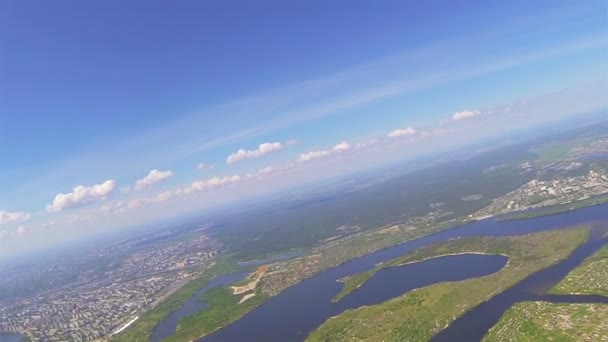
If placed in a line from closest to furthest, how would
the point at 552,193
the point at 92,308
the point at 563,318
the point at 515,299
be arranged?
the point at 563,318 < the point at 515,299 < the point at 92,308 < the point at 552,193

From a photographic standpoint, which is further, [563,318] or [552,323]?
[563,318]

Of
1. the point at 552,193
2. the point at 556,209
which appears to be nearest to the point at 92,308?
the point at 556,209

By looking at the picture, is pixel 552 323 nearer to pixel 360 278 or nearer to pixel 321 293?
pixel 360 278

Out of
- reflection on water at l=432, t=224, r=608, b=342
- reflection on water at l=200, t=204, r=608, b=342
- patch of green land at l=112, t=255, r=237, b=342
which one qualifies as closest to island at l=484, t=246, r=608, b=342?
reflection on water at l=432, t=224, r=608, b=342

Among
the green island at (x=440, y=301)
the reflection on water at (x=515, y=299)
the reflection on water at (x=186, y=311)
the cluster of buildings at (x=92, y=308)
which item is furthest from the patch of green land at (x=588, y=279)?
the cluster of buildings at (x=92, y=308)

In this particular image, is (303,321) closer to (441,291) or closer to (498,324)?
(441,291)

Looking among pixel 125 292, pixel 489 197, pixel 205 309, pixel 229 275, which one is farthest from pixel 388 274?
pixel 125 292

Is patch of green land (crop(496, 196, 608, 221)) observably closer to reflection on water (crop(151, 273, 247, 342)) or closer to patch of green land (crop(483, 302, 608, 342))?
patch of green land (crop(483, 302, 608, 342))
